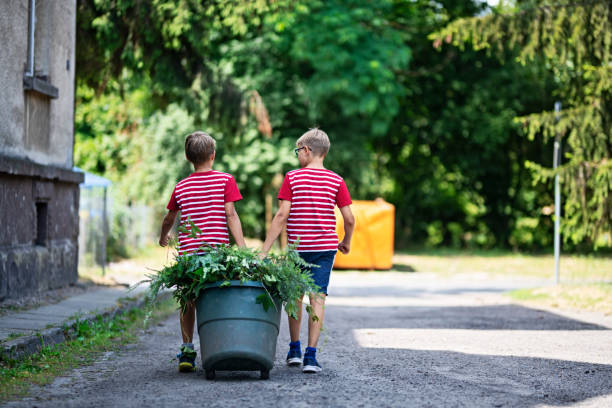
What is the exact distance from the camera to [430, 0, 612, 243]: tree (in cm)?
1250

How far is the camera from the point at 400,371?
19.8 ft

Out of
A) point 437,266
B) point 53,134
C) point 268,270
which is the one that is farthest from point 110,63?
point 437,266

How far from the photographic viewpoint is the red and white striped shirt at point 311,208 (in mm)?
5934

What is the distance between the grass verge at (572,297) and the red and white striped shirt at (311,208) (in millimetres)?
6051

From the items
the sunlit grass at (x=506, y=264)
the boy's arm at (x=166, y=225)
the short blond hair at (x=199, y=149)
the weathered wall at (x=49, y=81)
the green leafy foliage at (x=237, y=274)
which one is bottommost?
the sunlit grass at (x=506, y=264)

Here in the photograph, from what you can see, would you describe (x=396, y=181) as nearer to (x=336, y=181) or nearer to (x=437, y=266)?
(x=437, y=266)

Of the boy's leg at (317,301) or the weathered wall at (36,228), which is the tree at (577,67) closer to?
the weathered wall at (36,228)

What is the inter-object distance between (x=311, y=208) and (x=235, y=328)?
1102mm

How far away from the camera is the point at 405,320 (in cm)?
980

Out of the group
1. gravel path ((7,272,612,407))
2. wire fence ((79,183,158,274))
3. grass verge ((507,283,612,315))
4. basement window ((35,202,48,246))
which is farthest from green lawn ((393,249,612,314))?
Answer: basement window ((35,202,48,246))

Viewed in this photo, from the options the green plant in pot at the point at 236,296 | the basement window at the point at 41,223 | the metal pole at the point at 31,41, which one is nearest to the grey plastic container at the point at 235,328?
the green plant in pot at the point at 236,296

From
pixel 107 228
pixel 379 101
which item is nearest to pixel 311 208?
pixel 107 228

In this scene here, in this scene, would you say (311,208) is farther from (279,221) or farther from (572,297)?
(572,297)

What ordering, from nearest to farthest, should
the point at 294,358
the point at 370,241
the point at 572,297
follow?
the point at 294,358
the point at 572,297
the point at 370,241
